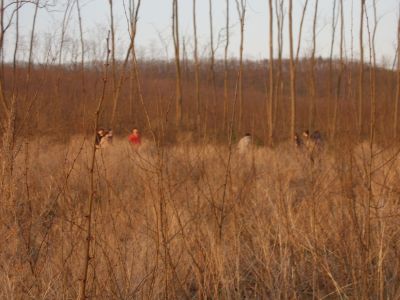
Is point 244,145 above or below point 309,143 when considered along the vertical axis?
below

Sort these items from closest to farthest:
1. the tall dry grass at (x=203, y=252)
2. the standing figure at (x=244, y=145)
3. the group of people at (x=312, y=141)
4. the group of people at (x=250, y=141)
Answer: the tall dry grass at (x=203, y=252) < the group of people at (x=250, y=141) < the group of people at (x=312, y=141) < the standing figure at (x=244, y=145)

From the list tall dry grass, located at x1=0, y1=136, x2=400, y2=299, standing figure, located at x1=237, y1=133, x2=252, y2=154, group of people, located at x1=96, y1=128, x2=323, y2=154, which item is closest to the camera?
tall dry grass, located at x1=0, y1=136, x2=400, y2=299

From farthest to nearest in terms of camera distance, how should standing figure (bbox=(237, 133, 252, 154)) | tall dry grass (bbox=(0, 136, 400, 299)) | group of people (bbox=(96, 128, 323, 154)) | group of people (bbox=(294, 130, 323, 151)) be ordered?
standing figure (bbox=(237, 133, 252, 154)), group of people (bbox=(294, 130, 323, 151)), group of people (bbox=(96, 128, 323, 154)), tall dry grass (bbox=(0, 136, 400, 299))

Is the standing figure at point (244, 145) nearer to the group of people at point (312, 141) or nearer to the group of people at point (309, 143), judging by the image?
the group of people at point (309, 143)

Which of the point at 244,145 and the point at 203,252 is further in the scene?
the point at 244,145

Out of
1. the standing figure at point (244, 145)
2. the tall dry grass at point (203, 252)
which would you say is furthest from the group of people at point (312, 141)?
the standing figure at point (244, 145)

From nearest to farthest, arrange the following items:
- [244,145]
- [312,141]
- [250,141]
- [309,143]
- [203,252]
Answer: [203,252] → [309,143] → [312,141] → [250,141] → [244,145]

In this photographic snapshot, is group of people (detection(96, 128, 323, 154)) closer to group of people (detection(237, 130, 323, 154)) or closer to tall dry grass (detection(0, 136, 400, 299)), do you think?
group of people (detection(237, 130, 323, 154))

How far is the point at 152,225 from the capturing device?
10.6 ft

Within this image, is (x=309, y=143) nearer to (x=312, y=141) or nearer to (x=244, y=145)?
(x=312, y=141)

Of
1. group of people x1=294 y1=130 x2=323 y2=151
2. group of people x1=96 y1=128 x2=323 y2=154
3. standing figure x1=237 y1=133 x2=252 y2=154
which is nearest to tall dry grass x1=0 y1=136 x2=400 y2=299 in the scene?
group of people x1=96 y1=128 x2=323 y2=154

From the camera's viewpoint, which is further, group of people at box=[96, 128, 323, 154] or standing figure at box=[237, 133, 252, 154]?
standing figure at box=[237, 133, 252, 154]

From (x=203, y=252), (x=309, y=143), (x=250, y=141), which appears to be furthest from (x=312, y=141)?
(x=203, y=252)

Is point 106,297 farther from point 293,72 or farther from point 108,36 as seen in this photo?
point 293,72
